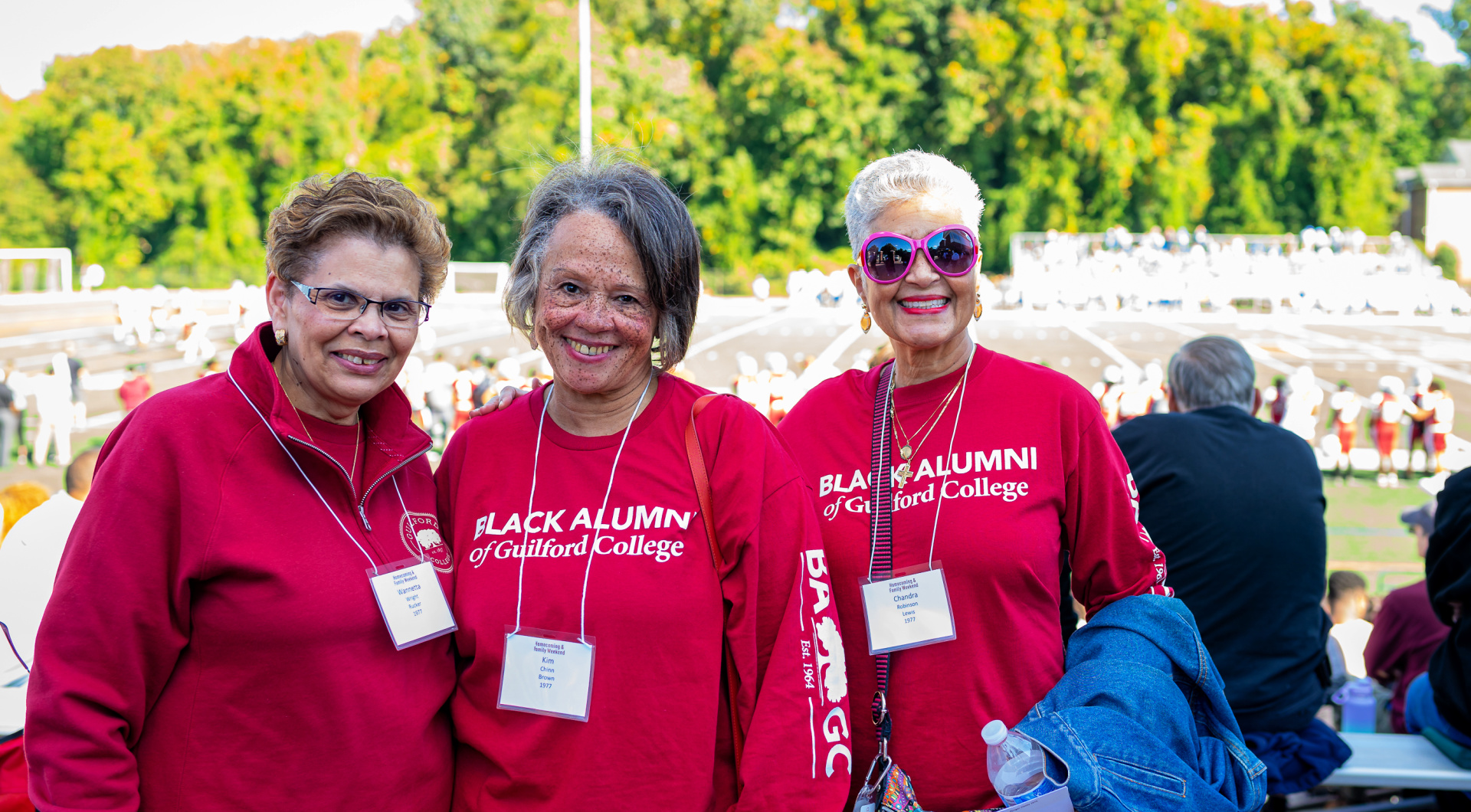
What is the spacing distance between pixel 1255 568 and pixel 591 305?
2.39 m

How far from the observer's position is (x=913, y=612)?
1.83 metres

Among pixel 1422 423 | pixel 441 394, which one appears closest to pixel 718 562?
pixel 441 394

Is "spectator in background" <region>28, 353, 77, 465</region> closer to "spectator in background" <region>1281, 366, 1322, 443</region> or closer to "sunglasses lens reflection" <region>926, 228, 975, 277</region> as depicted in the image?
"sunglasses lens reflection" <region>926, 228, 975, 277</region>

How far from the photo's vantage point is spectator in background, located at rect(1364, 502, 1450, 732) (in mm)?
4273

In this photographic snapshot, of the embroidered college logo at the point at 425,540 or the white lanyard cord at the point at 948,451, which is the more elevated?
the white lanyard cord at the point at 948,451

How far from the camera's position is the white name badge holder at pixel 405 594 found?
1.72 m

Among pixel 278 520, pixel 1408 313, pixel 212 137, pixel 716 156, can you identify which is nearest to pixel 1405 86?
pixel 1408 313

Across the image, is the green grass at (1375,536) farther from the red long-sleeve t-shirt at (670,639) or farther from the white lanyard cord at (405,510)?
the white lanyard cord at (405,510)

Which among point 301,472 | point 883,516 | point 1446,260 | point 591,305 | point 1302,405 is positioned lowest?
point 1302,405

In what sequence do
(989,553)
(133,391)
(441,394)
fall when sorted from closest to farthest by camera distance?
(989,553) < (133,391) < (441,394)

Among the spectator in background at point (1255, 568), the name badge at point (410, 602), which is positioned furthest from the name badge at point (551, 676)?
the spectator in background at point (1255, 568)

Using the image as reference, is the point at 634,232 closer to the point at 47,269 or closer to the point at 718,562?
the point at 718,562

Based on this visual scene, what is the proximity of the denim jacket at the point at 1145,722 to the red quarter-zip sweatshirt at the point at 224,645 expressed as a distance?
1113mm

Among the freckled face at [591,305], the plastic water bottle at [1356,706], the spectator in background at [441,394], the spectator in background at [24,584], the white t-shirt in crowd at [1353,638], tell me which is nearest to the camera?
the freckled face at [591,305]
